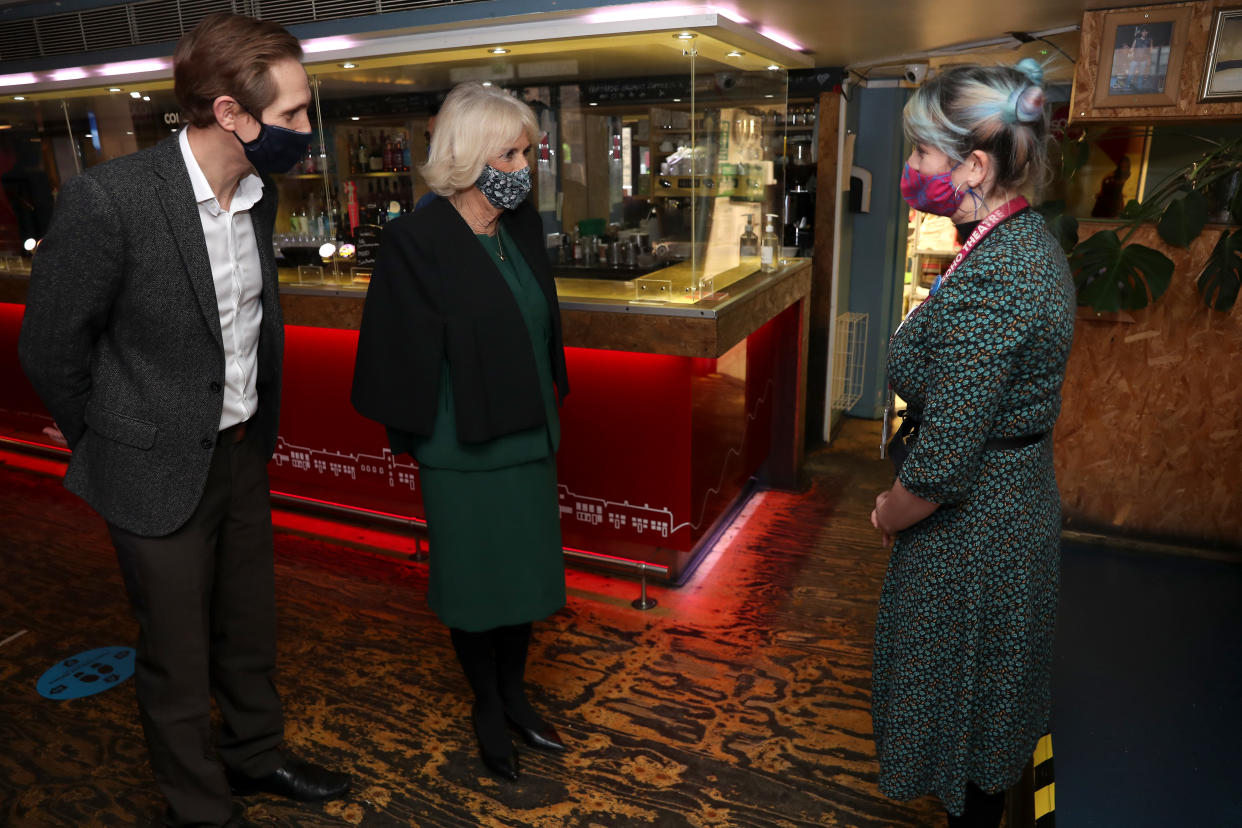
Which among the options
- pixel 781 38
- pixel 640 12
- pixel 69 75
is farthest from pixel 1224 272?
pixel 69 75

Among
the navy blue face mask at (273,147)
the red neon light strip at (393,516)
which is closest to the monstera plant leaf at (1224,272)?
the red neon light strip at (393,516)

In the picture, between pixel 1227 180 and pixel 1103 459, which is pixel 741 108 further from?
pixel 1103 459

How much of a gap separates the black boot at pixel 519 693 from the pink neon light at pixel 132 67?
335 centimetres

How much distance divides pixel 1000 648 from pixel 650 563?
1963mm

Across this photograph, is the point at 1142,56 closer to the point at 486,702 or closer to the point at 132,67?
the point at 486,702

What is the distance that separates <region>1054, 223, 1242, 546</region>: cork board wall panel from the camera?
3.44 m

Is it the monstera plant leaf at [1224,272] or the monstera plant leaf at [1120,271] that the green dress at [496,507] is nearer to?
the monstera plant leaf at [1120,271]

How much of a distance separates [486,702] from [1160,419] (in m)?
3.04

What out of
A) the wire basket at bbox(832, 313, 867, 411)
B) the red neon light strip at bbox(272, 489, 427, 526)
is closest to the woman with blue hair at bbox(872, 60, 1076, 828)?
the red neon light strip at bbox(272, 489, 427, 526)

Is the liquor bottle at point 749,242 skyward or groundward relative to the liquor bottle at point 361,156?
groundward

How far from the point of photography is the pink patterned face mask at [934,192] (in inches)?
59.3

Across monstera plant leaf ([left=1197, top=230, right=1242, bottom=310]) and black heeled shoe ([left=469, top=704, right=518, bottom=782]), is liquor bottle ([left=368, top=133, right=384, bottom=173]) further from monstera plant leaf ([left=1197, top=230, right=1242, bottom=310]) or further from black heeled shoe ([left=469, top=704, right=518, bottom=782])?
monstera plant leaf ([left=1197, top=230, right=1242, bottom=310])

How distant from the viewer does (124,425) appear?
177 centimetres

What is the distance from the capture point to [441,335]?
1.94 m
